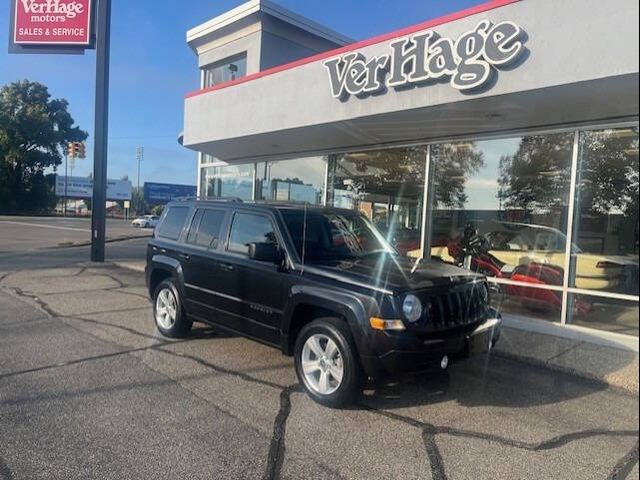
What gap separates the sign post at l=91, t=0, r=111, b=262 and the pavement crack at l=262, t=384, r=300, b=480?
41.2ft

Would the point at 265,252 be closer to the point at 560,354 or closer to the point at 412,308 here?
the point at 412,308

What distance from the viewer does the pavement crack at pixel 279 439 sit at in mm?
3512

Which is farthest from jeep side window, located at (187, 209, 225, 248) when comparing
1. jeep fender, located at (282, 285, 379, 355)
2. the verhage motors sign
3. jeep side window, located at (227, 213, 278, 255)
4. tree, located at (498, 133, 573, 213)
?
the verhage motors sign

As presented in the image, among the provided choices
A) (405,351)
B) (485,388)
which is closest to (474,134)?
(485,388)

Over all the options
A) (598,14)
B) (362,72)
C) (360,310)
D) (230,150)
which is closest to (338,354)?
(360,310)

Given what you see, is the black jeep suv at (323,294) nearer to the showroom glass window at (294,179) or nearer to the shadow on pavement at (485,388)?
the shadow on pavement at (485,388)

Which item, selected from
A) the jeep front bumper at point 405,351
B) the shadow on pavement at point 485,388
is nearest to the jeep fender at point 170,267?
the shadow on pavement at point 485,388

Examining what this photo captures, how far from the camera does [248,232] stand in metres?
5.87

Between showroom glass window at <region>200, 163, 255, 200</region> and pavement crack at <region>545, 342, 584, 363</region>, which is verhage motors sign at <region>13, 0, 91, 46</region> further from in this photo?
pavement crack at <region>545, 342, 584, 363</region>

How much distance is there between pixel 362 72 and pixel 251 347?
4.93 meters

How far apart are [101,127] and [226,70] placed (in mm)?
4128

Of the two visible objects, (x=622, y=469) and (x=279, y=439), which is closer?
(x=622, y=469)

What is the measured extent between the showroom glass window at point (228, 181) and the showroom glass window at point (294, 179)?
479 mm

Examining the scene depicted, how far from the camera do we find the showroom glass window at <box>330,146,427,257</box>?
33.1 ft
